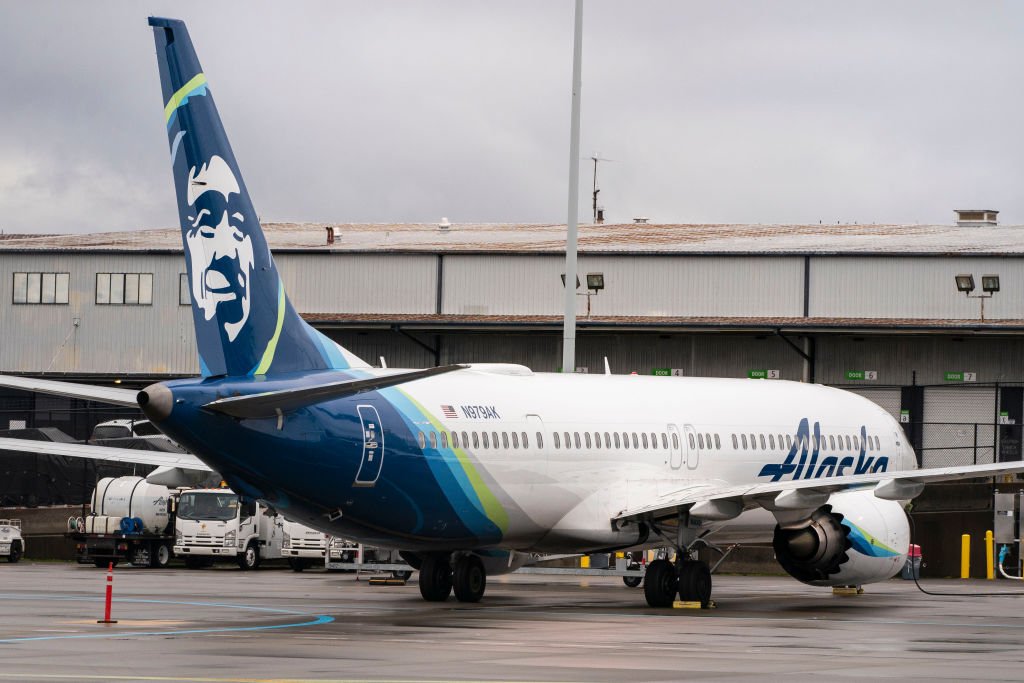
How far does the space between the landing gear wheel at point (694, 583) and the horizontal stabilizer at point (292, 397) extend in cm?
812

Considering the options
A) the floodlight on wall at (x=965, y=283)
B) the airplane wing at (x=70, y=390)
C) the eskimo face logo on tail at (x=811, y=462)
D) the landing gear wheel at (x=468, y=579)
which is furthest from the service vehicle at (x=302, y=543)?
the floodlight on wall at (x=965, y=283)

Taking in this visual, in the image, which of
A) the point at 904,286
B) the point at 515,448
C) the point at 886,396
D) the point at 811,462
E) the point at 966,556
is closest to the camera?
the point at 515,448

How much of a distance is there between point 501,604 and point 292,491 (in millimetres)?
6603

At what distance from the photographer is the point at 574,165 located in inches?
1449

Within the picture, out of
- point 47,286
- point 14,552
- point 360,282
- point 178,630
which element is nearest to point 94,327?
point 47,286

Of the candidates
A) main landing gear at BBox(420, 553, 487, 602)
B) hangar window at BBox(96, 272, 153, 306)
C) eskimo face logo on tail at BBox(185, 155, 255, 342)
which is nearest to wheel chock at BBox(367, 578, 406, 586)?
main landing gear at BBox(420, 553, 487, 602)

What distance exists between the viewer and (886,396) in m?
54.3

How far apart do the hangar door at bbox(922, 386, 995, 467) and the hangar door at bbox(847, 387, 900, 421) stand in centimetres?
99

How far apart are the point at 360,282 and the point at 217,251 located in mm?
37319

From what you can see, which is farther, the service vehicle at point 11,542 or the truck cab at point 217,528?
the service vehicle at point 11,542

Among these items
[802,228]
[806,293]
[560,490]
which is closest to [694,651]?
[560,490]

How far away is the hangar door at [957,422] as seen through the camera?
169ft

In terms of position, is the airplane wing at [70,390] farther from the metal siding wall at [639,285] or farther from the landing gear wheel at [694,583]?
the metal siding wall at [639,285]

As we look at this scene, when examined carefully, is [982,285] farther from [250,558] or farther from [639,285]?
[250,558]
